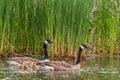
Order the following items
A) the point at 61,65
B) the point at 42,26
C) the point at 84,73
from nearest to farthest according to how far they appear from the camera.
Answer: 1. the point at 84,73
2. the point at 61,65
3. the point at 42,26

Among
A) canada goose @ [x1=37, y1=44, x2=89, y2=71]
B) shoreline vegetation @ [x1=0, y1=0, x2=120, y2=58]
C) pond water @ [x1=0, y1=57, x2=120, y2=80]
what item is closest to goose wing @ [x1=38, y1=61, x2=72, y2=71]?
canada goose @ [x1=37, y1=44, x2=89, y2=71]

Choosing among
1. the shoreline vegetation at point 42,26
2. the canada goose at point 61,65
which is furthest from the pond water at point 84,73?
the shoreline vegetation at point 42,26

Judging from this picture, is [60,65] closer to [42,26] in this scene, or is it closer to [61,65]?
[61,65]

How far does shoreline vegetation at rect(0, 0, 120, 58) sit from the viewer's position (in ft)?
62.3

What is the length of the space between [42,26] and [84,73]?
3826 millimetres

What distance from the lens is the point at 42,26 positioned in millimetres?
19562

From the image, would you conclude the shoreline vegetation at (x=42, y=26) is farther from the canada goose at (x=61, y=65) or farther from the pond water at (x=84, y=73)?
the canada goose at (x=61, y=65)

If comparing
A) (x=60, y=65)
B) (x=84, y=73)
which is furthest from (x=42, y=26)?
(x=84, y=73)

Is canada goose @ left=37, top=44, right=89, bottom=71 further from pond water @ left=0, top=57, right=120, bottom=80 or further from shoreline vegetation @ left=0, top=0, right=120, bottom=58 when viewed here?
shoreline vegetation @ left=0, top=0, right=120, bottom=58

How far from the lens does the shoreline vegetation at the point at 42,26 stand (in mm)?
19000

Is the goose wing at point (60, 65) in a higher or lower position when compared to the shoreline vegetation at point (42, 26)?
lower

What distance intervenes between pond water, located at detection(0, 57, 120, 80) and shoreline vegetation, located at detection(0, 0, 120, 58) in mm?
1200

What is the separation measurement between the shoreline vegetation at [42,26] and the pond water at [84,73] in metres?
1.20

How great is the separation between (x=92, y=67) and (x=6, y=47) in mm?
3383
